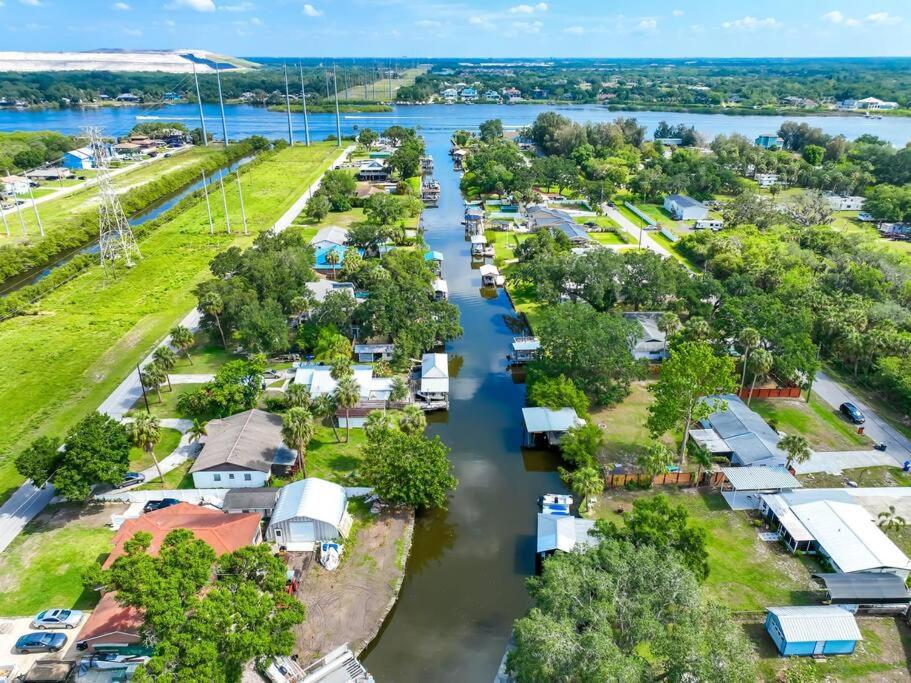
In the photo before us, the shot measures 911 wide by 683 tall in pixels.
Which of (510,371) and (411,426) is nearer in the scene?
(411,426)

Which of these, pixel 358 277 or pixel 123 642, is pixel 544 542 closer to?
pixel 123 642

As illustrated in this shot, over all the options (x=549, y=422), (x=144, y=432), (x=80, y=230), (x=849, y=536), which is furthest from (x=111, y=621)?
(x=80, y=230)

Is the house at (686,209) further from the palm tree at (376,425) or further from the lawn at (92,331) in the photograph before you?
the palm tree at (376,425)

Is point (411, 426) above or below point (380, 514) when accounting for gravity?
above

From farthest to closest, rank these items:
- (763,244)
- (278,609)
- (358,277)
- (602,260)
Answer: (763,244) < (358,277) < (602,260) < (278,609)

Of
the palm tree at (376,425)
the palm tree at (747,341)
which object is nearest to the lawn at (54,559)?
the palm tree at (376,425)

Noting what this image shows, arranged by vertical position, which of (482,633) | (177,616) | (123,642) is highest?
(177,616)

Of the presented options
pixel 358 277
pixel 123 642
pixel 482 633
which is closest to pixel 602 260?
pixel 358 277

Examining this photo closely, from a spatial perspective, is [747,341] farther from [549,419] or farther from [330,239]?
[330,239]
